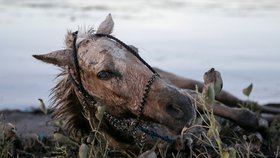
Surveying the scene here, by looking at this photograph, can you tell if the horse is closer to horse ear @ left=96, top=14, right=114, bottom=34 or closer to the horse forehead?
the horse forehead

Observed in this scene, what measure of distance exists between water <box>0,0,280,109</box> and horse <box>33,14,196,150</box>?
1212mm

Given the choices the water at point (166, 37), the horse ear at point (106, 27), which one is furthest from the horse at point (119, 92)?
the water at point (166, 37)

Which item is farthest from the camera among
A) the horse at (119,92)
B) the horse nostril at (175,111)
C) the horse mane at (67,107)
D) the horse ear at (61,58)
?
the horse mane at (67,107)

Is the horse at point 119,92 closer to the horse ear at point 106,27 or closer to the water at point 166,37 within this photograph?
the horse ear at point 106,27

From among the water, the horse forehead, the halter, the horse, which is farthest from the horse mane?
the water

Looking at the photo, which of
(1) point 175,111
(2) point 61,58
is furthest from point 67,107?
(1) point 175,111

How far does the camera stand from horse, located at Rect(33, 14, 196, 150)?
509 centimetres

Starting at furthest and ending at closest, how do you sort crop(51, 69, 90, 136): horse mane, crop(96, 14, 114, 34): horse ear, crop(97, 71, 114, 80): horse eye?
crop(96, 14, 114, 34): horse ear → crop(51, 69, 90, 136): horse mane → crop(97, 71, 114, 80): horse eye

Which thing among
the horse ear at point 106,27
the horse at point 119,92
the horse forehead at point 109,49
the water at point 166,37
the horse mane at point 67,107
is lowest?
the water at point 166,37

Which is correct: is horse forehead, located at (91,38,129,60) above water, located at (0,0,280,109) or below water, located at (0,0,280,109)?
above

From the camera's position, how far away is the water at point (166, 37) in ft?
33.9

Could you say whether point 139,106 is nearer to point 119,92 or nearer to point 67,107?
point 119,92

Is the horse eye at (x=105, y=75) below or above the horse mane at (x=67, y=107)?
above

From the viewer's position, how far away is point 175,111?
4996mm
